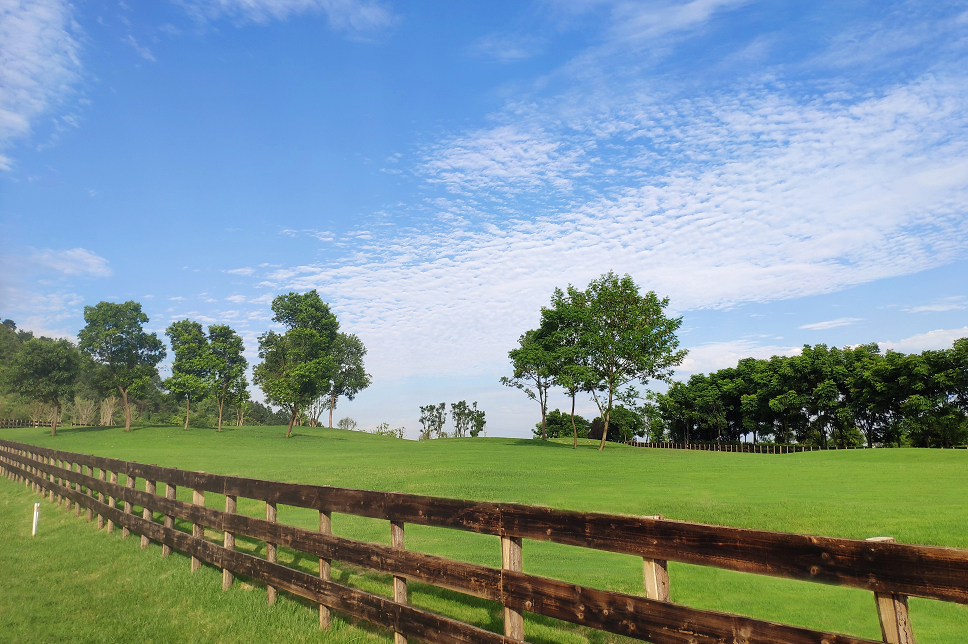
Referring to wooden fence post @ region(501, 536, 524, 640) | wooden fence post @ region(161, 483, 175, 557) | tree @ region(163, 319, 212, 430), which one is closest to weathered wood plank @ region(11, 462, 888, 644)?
wooden fence post @ region(501, 536, 524, 640)

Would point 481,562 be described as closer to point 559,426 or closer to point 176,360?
point 176,360

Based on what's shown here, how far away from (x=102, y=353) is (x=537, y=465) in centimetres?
6253

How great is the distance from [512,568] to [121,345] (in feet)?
263

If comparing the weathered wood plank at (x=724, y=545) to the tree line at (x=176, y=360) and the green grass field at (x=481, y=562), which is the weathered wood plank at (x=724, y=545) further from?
the tree line at (x=176, y=360)

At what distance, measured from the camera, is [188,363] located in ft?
244

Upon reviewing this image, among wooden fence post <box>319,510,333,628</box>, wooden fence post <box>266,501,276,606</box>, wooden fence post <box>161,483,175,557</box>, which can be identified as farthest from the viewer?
wooden fence post <box>161,483,175,557</box>

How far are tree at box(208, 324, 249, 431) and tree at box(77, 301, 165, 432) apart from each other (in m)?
6.80

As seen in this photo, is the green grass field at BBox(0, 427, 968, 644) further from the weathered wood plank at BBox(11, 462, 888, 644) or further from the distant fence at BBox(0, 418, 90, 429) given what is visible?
the distant fence at BBox(0, 418, 90, 429)

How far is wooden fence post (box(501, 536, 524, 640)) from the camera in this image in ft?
15.6

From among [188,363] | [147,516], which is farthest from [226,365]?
[147,516]

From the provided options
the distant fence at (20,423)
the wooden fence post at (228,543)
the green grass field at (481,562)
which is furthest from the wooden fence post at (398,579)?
the distant fence at (20,423)

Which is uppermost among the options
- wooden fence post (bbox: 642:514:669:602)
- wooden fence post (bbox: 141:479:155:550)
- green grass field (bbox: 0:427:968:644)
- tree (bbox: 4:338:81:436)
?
tree (bbox: 4:338:81:436)

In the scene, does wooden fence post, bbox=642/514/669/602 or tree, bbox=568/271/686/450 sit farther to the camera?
tree, bbox=568/271/686/450

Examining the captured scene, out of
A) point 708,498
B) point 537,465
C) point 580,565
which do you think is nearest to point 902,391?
point 537,465
